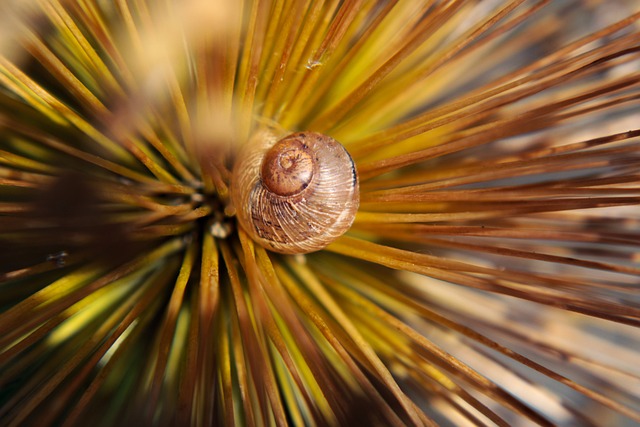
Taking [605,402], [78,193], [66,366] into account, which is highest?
[78,193]

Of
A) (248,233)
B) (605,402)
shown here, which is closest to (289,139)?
(248,233)

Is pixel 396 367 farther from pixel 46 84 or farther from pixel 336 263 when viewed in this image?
pixel 46 84

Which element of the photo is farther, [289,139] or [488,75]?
[488,75]

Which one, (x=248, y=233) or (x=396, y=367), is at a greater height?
(x=248, y=233)

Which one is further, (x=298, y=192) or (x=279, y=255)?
(x=279, y=255)
